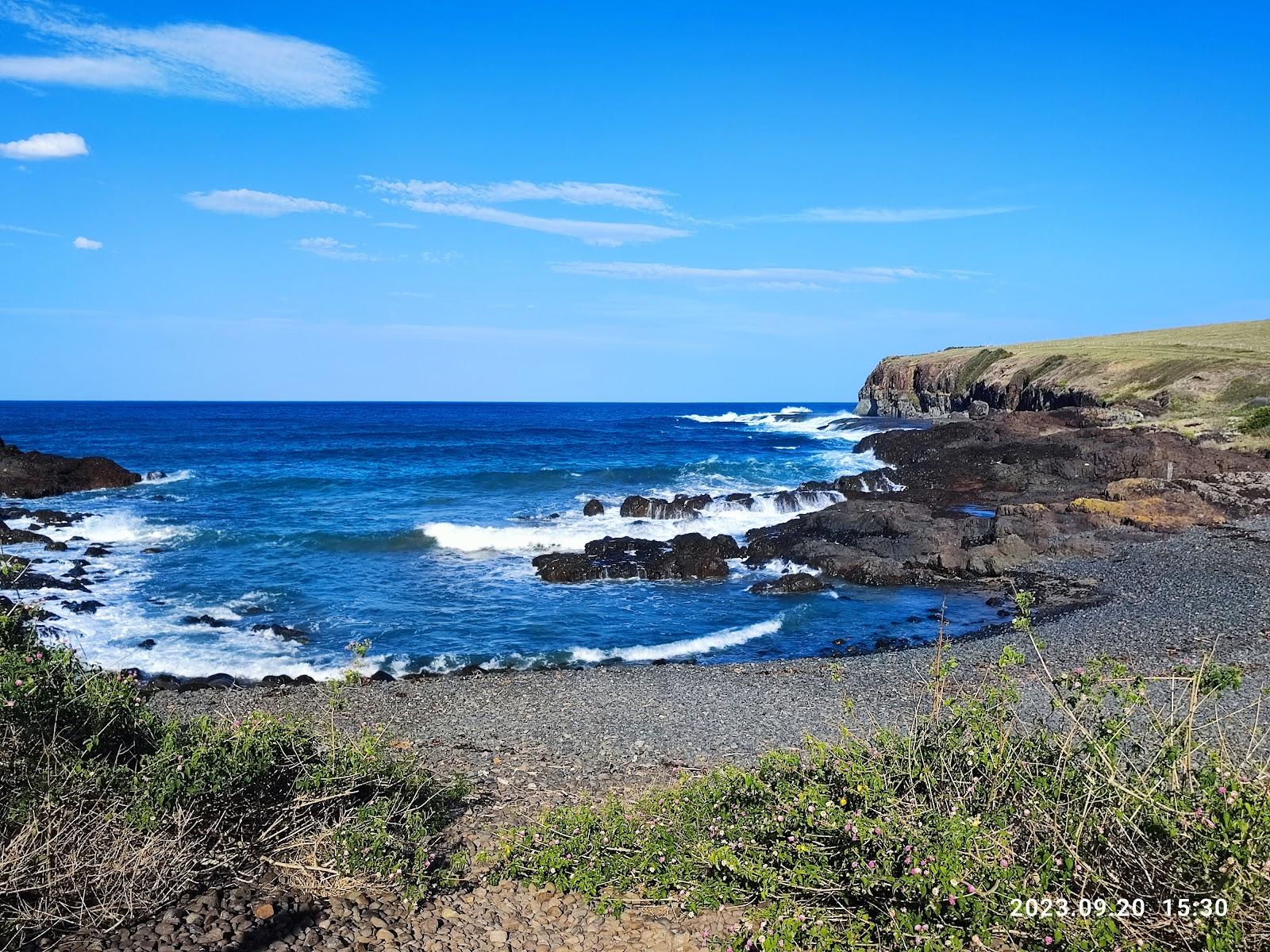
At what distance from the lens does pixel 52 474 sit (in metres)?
35.2

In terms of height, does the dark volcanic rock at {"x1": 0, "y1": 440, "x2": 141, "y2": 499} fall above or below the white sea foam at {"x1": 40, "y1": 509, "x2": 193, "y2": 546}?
above

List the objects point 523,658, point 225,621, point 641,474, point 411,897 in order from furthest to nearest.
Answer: point 641,474, point 225,621, point 523,658, point 411,897

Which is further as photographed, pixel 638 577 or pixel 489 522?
pixel 489 522

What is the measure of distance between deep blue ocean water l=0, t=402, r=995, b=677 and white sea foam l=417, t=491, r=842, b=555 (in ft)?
0.38

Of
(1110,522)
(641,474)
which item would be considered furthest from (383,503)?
(1110,522)

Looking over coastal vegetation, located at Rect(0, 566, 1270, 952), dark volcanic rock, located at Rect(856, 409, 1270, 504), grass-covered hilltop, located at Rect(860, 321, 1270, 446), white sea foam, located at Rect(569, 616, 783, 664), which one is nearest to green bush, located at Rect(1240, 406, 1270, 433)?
grass-covered hilltop, located at Rect(860, 321, 1270, 446)

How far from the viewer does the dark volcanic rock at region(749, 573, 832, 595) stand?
19.6m

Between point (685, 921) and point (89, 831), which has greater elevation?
point (89, 831)

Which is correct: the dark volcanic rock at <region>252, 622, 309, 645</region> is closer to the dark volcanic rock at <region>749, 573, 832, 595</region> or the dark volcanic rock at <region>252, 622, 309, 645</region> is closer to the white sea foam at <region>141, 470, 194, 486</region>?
the dark volcanic rock at <region>749, 573, 832, 595</region>

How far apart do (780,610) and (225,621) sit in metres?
11.2

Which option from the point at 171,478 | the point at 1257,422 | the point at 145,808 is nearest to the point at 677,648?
the point at 145,808

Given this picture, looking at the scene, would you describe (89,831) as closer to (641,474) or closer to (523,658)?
(523,658)

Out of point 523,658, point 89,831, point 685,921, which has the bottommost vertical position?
point 523,658

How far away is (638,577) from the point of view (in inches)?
840
